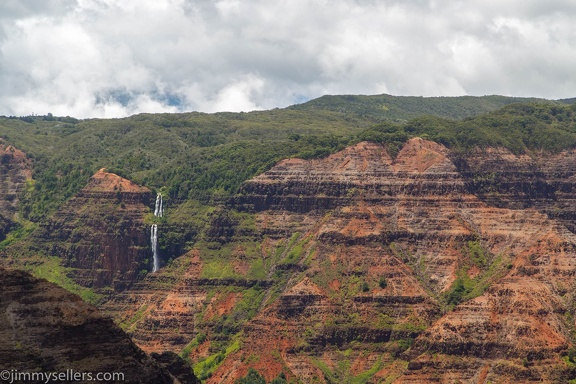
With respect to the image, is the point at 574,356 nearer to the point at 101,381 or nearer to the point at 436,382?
the point at 436,382

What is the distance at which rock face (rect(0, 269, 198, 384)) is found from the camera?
12006 cm

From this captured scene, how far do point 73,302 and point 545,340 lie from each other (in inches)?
3478

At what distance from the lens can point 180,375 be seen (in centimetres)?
14538

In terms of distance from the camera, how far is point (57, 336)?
122 metres

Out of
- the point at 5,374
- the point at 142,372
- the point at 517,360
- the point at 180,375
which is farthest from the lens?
the point at 517,360

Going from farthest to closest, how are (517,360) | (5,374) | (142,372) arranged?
(517,360) → (142,372) → (5,374)

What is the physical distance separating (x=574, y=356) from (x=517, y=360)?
736cm

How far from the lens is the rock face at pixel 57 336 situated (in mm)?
120062

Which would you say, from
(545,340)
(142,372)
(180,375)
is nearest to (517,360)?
(545,340)

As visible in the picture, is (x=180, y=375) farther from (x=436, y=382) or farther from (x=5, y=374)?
(x=436, y=382)

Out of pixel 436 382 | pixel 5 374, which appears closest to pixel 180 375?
pixel 5 374

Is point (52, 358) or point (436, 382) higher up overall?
point (52, 358)

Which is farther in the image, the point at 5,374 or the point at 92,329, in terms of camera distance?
the point at 92,329

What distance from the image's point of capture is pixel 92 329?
124 m
